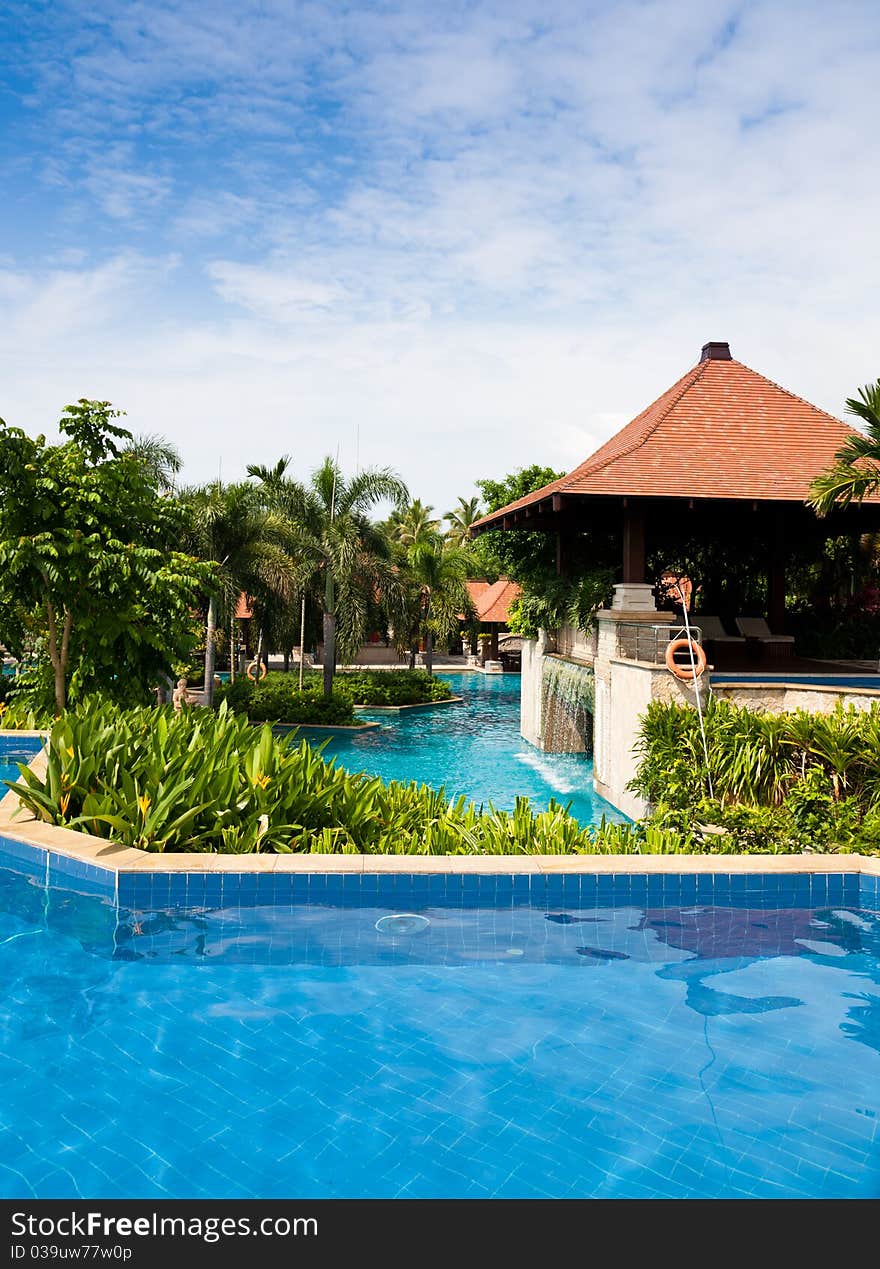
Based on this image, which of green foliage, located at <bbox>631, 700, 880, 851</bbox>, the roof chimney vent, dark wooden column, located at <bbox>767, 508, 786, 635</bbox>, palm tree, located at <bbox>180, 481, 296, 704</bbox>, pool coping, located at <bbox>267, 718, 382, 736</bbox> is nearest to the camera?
green foliage, located at <bbox>631, 700, 880, 851</bbox>

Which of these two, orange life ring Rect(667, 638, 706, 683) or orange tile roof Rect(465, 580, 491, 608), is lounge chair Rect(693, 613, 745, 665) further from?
orange tile roof Rect(465, 580, 491, 608)

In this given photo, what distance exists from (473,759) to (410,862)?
11950 millimetres

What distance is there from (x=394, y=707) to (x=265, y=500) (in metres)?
7.52

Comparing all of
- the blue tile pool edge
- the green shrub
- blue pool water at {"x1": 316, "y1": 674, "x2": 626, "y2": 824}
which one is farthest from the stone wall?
the blue tile pool edge

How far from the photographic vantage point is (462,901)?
7.24 meters

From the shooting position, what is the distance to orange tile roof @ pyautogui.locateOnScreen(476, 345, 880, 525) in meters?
15.2

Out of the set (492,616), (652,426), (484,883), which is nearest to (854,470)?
(652,426)

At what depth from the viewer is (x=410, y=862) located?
7.41 m

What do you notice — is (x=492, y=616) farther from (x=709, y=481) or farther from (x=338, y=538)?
(x=709, y=481)

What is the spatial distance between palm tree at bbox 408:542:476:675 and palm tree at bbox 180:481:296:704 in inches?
344

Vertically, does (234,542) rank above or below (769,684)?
above

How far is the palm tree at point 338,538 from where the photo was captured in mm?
24984
